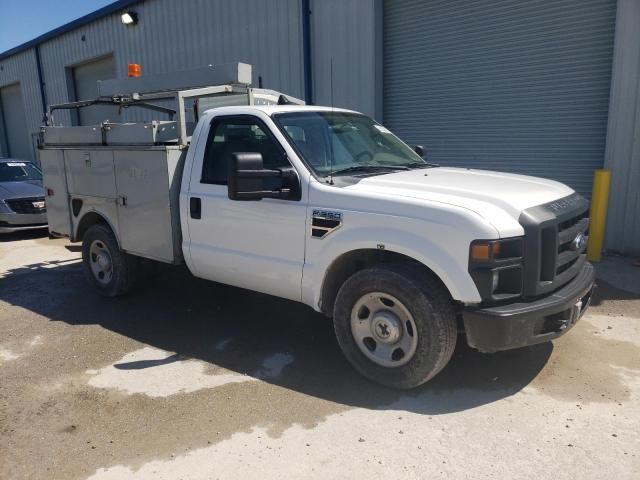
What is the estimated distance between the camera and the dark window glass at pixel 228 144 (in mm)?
4418

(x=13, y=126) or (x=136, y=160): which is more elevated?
(x=13, y=126)

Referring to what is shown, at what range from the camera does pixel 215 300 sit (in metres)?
5.89

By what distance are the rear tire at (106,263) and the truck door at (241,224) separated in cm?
130

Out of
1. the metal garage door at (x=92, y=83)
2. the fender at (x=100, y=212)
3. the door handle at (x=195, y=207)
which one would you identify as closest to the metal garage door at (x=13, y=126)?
the metal garage door at (x=92, y=83)

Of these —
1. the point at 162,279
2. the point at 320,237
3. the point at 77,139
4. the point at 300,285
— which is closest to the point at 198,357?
the point at 300,285

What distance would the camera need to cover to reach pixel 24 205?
9961mm

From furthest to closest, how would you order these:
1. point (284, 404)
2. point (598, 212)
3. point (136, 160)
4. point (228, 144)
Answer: point (598, 212) < point (136, 160) < point (228, 144) < point (284, 404)

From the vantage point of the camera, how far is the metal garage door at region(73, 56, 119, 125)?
1658 centimetres

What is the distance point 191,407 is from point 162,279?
332cm

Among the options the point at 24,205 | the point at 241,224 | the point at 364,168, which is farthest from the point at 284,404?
the point at 24,205

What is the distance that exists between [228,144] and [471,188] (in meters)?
2.13

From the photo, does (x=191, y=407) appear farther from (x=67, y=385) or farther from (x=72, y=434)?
(x=67, y=385)

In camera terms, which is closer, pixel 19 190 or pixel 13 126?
pixel 19 190

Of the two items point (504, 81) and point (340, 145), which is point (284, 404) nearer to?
point (340, 145)
